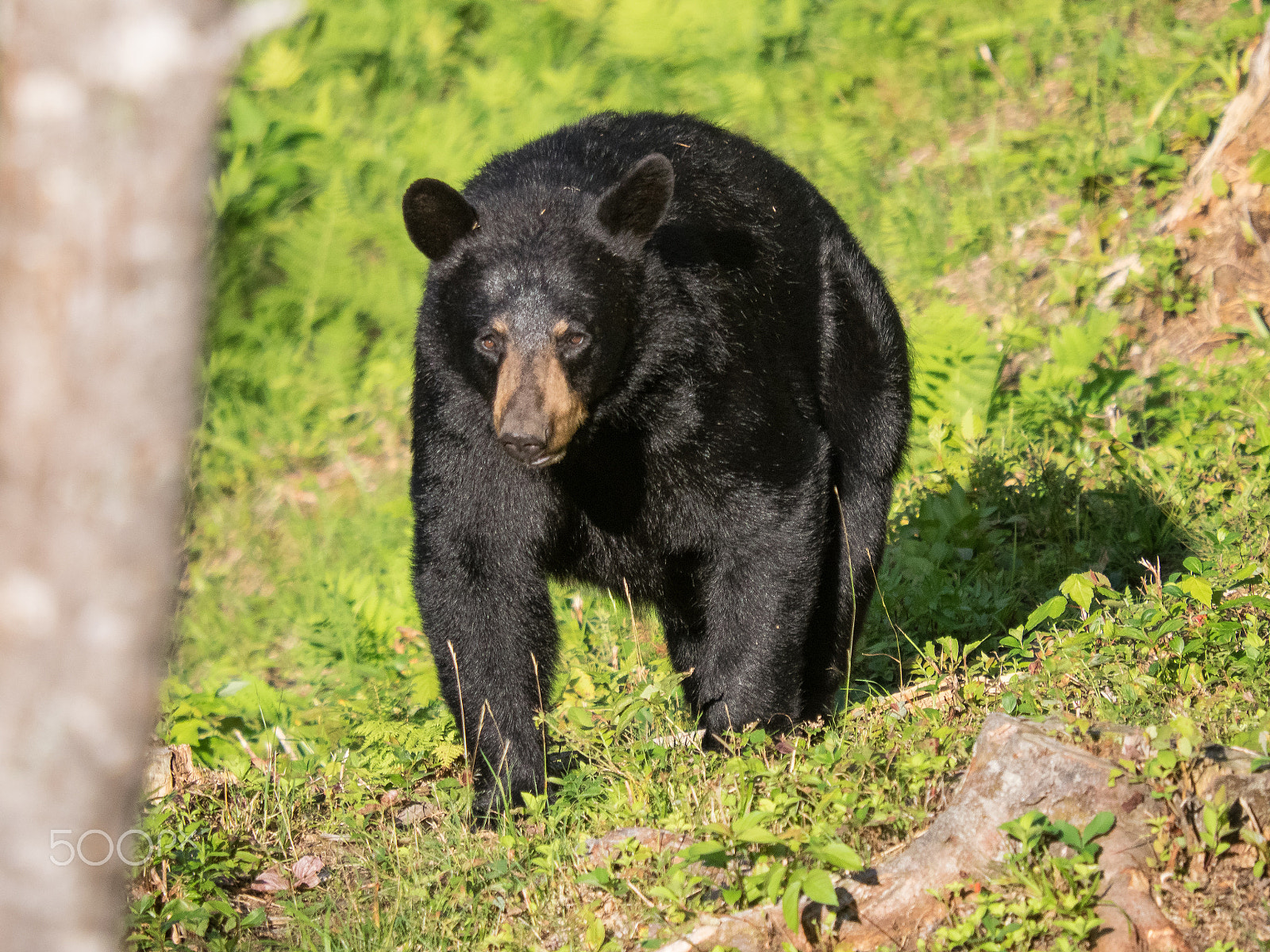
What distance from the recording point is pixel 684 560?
13.1 ft

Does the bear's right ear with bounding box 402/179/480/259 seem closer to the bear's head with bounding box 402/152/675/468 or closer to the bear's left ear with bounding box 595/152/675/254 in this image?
the bear's head with bounding box 402/152/675/468

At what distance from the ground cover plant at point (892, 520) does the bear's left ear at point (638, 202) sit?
1383mm

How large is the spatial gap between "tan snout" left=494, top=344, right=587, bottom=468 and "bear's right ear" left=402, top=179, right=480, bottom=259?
19.5 inches

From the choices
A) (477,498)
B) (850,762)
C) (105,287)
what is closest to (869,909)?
(850,762)

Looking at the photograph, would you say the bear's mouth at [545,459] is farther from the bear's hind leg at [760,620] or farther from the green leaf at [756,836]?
the green leaf at [756,836]

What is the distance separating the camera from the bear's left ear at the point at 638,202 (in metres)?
3.54

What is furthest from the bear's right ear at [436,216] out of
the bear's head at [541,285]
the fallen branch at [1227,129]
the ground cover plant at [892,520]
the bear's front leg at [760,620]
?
the fallen branch at [1227,129]

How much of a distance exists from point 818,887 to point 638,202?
2.05m

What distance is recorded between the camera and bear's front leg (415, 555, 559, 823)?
374cm

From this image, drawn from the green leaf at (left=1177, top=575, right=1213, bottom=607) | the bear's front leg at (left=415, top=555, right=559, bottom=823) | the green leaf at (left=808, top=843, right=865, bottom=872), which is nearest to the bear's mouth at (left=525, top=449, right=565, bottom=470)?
the bear's front leg at (left=415, top=555, right=559, bottom=823)

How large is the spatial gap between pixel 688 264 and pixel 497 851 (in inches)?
72.8

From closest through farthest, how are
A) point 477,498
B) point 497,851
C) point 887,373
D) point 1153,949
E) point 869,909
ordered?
point 1153,949 → point 869,909 → point 497,851 → point 477,498 → point 887,373

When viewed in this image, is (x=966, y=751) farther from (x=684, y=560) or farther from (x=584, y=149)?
(x=584, y=149)

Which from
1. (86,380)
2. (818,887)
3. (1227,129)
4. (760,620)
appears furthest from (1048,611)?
(1227,129)
